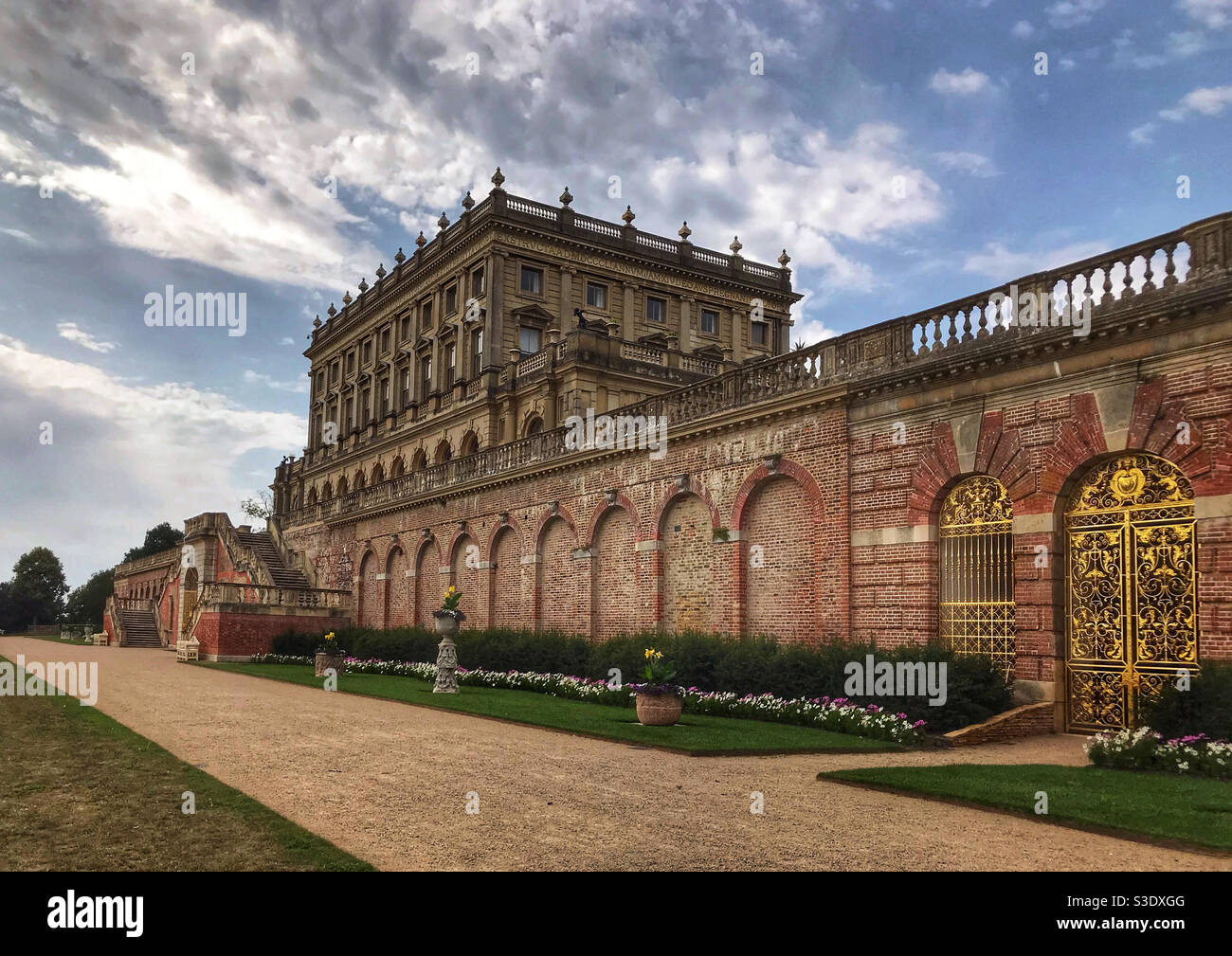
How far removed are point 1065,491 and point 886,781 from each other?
269 inches

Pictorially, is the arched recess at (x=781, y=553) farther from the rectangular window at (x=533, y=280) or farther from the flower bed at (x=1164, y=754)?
the rectangular window at (x=533, y=280)

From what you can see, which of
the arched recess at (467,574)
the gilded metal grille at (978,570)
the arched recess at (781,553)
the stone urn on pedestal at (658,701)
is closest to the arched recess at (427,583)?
→ the arched recess at (467,574)

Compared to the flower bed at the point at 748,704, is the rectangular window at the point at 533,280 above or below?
above

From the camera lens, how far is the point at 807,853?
24.5 ft

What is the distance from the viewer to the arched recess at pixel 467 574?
33.1m

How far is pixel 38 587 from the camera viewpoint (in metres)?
109

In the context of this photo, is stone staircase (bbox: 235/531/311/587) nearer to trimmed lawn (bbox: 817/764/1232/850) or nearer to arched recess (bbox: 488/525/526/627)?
arched recess (bbox: 488/525/526/627)

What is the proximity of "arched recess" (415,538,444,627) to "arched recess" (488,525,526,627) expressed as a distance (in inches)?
Answer: 166

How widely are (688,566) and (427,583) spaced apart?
1634cm

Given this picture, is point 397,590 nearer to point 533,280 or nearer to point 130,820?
point 533,280

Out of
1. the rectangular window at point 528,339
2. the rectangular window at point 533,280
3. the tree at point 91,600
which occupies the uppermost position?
the rectangular window at point 533,280

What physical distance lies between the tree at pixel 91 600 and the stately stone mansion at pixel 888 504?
6916 cm
